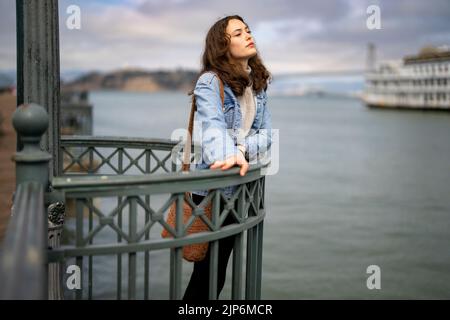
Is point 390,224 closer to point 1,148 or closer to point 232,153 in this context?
point 232,153

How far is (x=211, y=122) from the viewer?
3039mm

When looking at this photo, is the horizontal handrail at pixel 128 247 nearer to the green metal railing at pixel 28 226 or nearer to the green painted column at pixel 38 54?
the green metal railing at pixel 28 226

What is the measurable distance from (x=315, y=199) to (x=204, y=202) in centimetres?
1257

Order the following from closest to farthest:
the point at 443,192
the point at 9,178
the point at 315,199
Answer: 1. the point at 9,178
2. the point at 315,199
3. the point at 443,192

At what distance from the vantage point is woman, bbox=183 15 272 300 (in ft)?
10.3

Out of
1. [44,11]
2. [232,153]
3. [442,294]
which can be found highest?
[44,11]

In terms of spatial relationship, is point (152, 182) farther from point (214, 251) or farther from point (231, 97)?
point (231, 97)

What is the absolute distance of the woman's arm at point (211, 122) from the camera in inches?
116

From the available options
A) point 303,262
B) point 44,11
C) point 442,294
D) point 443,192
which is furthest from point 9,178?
point 443,192

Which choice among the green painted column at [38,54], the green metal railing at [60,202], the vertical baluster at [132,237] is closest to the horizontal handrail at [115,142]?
the green metal railing at [60,202]

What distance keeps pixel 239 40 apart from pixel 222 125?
56 cm

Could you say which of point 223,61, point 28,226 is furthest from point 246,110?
point 28,226

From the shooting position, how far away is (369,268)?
8922 mm

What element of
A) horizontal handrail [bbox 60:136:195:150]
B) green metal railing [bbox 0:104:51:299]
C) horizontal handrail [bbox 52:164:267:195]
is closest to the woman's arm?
horizontal handrail [bbox 52:164:267:195]
